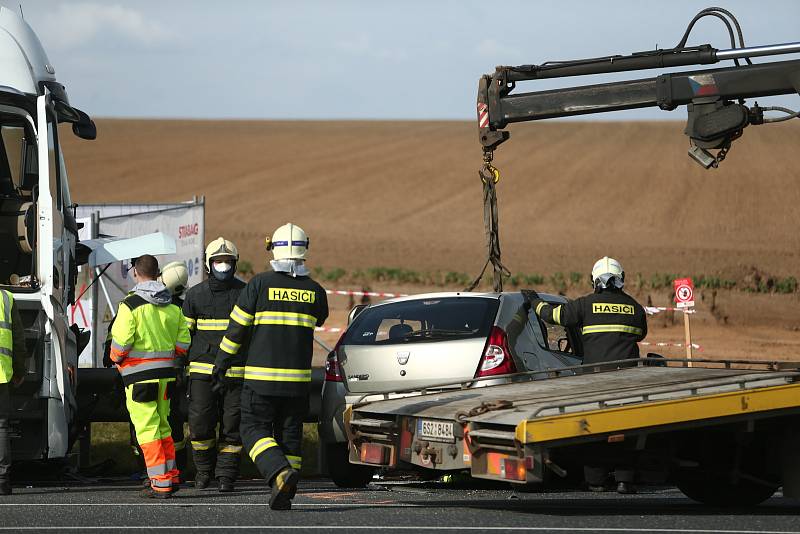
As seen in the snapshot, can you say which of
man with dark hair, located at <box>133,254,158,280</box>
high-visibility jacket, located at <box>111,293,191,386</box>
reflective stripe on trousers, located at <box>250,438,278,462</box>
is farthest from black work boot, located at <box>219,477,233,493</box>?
man with dark hair, located at <box>133,254,158,280</box>

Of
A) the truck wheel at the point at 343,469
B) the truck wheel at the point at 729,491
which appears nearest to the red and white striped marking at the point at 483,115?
the truck wheel at the point at 343,469

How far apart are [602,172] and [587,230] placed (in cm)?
1171

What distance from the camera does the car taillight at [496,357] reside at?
31.7ft

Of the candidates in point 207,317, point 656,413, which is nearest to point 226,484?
point 207,317

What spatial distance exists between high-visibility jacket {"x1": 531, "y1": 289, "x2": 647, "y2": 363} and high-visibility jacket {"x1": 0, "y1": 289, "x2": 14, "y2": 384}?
3811 millimetres

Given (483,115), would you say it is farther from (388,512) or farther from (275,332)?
(388,512)

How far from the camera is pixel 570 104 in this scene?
12.0 meters

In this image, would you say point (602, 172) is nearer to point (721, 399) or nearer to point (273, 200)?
point (273, 200)

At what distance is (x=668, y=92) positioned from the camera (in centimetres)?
1141

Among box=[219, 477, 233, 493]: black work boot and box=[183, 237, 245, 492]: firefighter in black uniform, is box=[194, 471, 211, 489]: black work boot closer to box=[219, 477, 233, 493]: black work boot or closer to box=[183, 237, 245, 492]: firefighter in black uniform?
box=[183, 237, 245, 492]: firefighter in black uniform

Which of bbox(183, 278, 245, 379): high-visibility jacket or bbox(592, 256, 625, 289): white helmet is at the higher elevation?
bbox(592, 256, 625, 289): white helmet

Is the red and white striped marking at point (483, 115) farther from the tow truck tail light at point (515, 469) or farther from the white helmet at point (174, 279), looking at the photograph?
the tow truck tail light at point (515, 469)

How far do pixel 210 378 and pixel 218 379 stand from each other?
0.82m

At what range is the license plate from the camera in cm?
797
